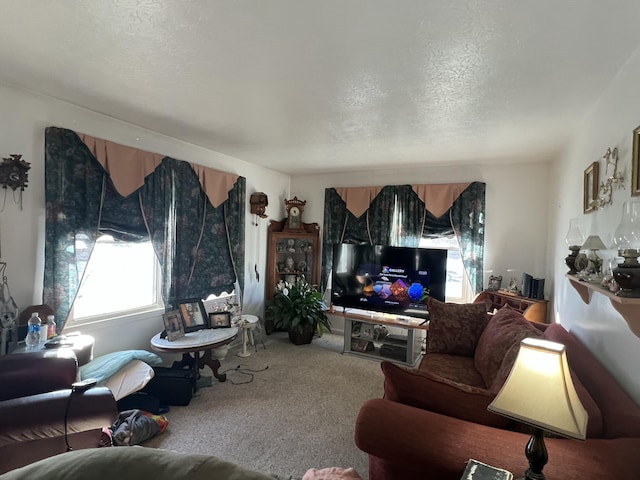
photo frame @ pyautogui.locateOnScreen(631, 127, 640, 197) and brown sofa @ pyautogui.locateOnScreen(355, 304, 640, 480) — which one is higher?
photo frame @ pyautogui.locateOnScreen(631, 127, 640, 197)

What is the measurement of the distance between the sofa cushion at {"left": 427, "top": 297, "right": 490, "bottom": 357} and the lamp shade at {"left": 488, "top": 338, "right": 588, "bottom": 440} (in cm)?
175

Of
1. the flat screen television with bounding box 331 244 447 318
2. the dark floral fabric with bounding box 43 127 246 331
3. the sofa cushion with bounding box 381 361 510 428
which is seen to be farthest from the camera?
the flat screen television with bounding box 331 244 447 318

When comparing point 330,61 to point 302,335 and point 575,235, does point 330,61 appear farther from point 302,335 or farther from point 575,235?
point 302,335

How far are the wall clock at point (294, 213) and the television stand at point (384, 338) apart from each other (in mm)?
1366

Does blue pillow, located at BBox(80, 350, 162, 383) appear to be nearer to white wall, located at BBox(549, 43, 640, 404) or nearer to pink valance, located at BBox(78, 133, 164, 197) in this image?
pink valance, located at BBox(78, 133, 164, 197)

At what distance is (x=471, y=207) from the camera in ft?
13.0

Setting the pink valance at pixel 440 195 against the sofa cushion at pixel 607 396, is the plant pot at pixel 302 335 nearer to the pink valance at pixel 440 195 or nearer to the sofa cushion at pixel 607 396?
the pink valance at pixel 440 195

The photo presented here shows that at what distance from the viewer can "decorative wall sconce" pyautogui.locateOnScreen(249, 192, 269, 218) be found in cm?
427

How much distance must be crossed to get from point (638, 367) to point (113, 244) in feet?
12.0

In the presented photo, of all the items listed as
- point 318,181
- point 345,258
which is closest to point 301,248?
point 345,258

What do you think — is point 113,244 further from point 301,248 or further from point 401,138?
point 401,138

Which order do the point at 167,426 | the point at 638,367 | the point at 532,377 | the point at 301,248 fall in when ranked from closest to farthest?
the point at 532,377
the point at 638,367
the point at 167,426
the point at 301,248

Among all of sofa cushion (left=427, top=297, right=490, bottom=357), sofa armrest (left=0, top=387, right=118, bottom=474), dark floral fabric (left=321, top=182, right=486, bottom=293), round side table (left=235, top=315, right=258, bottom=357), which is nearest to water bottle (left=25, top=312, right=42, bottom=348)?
sofa armrest (left=0, top=387, right=118, bottom=474)

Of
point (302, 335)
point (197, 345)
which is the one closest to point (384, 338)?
point (302, 335)
